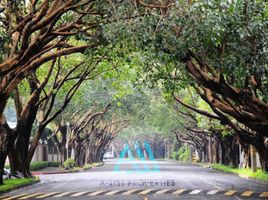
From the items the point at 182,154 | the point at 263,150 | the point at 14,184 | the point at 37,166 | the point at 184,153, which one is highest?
the point at 184,153

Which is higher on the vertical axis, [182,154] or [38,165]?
[182,154]

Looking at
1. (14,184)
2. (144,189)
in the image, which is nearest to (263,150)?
(144,189)

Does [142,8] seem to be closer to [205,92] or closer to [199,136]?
[205,92]

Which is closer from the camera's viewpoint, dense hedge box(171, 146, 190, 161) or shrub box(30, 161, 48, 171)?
shrub box(30, 161, 48, 171)

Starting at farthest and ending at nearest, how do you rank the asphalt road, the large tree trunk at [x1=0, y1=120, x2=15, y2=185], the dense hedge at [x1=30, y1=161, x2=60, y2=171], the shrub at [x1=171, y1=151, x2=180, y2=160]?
1. the shrub at [x1=171, y1=151, x2=180, y2=160]
2. the dense hedge at [x1=30, y1=161, x2=60, y2=171]
3. the large tree trunk at [x1=0, y1=120, x2=15, y2=185]
4. the asphalt road

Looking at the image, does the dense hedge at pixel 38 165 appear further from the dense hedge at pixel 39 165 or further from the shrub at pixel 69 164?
the shrub at pixel 69 164

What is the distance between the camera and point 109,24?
15516mm

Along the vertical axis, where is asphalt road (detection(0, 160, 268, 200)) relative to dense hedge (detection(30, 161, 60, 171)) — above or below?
below

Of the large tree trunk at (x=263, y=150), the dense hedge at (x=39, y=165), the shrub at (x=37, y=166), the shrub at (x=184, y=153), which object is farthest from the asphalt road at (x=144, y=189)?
the shrub at (x=184, y=153)

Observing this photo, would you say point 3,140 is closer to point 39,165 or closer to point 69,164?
point 69,164

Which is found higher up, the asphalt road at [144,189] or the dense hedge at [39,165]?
the dense hedge at [39,165]

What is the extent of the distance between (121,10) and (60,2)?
2348mm

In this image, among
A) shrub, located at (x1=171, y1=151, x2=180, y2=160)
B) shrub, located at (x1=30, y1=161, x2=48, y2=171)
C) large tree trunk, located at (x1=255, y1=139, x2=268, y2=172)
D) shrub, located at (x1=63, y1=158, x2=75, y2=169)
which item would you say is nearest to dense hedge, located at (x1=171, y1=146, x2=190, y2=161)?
Result: shrub, located at (x1=171, y1=151, x2=180, y2=160)

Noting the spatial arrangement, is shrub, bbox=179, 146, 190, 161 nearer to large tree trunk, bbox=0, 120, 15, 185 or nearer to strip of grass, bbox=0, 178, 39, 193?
strip of grass, bbox=0, 178, 39, 193
